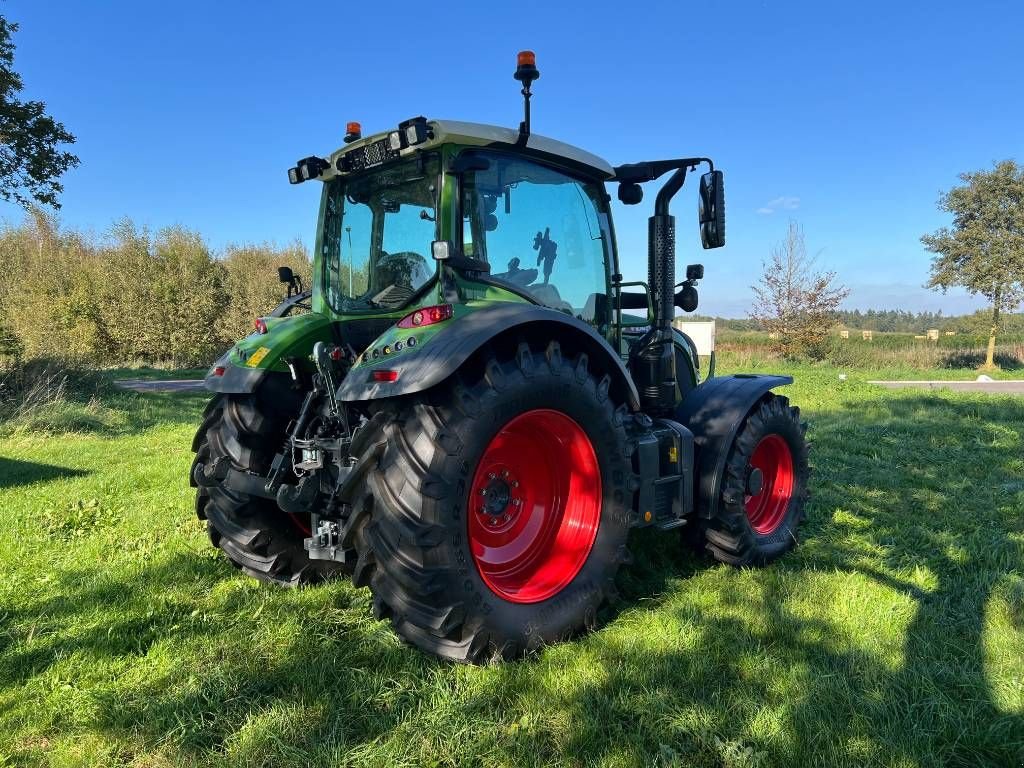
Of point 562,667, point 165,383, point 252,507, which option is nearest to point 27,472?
point 252,507

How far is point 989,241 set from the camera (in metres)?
21.5

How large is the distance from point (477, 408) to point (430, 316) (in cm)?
44

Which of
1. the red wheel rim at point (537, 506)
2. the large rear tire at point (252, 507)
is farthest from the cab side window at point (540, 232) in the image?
the large rear tire at point (252, 507)

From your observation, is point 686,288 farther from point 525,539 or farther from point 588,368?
point 525,539

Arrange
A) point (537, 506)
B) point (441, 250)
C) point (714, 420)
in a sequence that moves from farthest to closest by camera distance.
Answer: point (714, 420) → point (537, 506) → point (441, 250)

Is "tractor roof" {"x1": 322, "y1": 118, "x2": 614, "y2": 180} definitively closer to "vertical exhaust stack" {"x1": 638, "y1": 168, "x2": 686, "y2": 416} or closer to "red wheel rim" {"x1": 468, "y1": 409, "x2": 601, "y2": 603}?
"vertical exhaust stack" {"x1": 638, "y1": 168, "x2": 686, "y2": 416}

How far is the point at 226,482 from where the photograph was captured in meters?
3.18

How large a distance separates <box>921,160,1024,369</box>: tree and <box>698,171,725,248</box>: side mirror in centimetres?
2281

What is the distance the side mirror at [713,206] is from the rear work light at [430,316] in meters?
1.66


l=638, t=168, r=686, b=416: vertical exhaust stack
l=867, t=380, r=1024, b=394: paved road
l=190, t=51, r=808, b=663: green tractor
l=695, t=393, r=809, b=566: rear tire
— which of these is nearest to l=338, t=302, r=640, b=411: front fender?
l=190, t=51, r=808, b=663: green tractor

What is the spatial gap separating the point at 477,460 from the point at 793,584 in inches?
73.0

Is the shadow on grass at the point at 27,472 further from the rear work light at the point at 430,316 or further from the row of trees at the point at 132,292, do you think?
the row of trees at the point at 132,292

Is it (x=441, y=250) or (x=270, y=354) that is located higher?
(x=441, y=250)

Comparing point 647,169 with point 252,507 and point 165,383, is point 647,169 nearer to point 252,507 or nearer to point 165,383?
point 252,507
